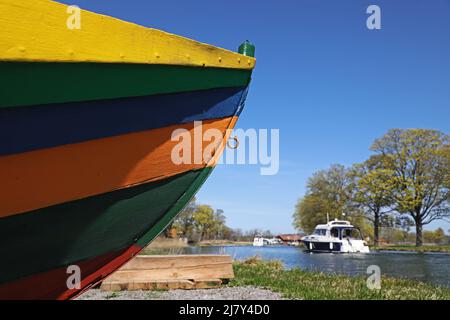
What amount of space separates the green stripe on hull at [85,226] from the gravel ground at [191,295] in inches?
151

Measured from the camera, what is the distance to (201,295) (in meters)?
6.51

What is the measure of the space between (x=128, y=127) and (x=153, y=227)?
1079 mm

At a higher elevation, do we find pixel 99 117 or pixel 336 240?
pixel 99 117

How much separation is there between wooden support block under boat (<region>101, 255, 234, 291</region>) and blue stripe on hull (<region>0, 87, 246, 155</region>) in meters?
5.56

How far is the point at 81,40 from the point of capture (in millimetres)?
1823

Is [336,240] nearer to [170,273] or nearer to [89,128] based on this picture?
[170,273]

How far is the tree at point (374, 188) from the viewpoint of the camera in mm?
35000

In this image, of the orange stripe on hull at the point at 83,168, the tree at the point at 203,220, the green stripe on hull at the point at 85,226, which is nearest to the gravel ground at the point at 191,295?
the green stripe on hull at the point at 85,226

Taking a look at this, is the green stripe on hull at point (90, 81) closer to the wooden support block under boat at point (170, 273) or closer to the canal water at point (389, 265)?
the wooden support block under boat at point (170, 273)

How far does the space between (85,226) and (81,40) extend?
116 cm

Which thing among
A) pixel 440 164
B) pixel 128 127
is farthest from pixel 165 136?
pixel 440 164

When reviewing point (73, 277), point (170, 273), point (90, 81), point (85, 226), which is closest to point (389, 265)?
point (170, 273)
